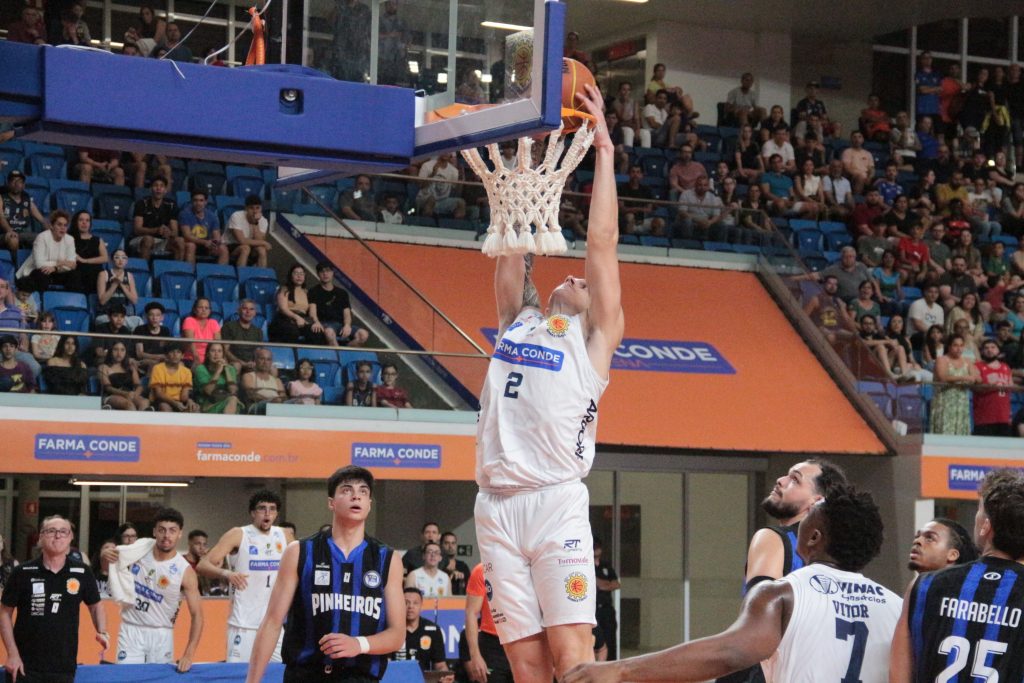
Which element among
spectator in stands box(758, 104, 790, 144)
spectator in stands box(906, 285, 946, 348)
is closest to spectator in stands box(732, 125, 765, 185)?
spectator in stands box(758, 104, 790, 144)

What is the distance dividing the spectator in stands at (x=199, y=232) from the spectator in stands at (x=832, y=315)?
717 centimetres

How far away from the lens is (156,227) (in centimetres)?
1523

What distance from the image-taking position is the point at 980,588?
432 cm

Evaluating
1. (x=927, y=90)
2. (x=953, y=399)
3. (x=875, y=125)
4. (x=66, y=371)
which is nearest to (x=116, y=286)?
(x=66, y=371)

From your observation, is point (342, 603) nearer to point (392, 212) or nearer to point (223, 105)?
point (223, 105)

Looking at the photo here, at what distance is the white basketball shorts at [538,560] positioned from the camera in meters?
5.62

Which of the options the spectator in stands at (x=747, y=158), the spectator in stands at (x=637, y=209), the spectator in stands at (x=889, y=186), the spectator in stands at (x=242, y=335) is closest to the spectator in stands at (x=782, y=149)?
the spectator in stands at (x=747, y=158)

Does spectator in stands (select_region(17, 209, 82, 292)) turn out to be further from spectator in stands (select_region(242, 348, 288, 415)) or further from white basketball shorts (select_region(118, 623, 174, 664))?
A: white basketball shorts (select_region(118, 623, 174, 664))

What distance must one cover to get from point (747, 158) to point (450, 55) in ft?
49.1

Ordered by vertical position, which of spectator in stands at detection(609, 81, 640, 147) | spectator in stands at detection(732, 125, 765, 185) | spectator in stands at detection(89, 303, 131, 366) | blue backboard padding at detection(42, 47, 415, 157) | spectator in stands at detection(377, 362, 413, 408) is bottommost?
spectator in stands at detection(377, 362, 413, 408)

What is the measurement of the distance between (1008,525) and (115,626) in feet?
32.9

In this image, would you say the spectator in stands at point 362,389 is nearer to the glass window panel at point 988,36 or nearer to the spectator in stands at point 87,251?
the spectator in stands at point 87,251

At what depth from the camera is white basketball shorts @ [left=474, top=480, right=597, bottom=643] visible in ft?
18.4

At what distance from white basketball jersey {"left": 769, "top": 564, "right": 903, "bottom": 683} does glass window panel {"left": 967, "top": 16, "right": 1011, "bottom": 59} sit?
75.7 feet
